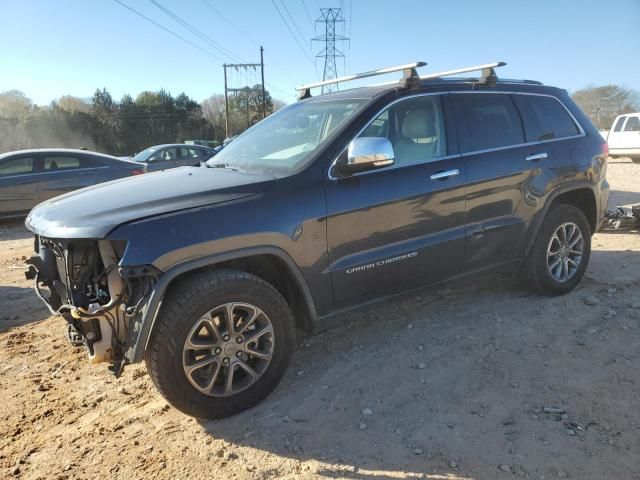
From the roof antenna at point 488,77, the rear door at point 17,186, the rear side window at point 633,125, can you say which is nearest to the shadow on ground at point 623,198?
the roof antenna at point 488,77

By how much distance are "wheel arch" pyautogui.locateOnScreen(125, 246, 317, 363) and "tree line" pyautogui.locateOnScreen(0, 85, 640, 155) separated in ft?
146

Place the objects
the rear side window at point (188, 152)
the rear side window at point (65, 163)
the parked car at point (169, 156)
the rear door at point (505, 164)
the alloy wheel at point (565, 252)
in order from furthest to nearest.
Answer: the rear side window at point (188, 152), the parked car at point (169, 156), the rear side window at point (65, 163), the alloy wheel at point (565, 252), the rear door at point (505, 164)

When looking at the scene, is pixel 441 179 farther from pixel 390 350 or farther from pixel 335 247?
pixel 390 350

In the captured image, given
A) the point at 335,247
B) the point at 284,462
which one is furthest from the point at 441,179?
the point at 284,462

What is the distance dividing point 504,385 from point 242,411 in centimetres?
166

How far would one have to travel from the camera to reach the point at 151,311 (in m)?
2.60

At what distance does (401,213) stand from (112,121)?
5731 cm

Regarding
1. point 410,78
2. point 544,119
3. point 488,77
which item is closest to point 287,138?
point 410,78

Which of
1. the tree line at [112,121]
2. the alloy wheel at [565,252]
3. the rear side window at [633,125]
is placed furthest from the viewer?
the tree line at [112,121]

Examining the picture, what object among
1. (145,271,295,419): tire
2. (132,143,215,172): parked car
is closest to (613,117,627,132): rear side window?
(132,143,215,172): parked car

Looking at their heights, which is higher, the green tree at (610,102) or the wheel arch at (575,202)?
the green tree at (610,102)

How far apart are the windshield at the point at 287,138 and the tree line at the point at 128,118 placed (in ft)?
143

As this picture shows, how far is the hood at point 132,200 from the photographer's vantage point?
267cm

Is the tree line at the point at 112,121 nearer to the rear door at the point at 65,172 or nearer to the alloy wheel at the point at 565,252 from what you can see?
the rear door at the point at 65,172
